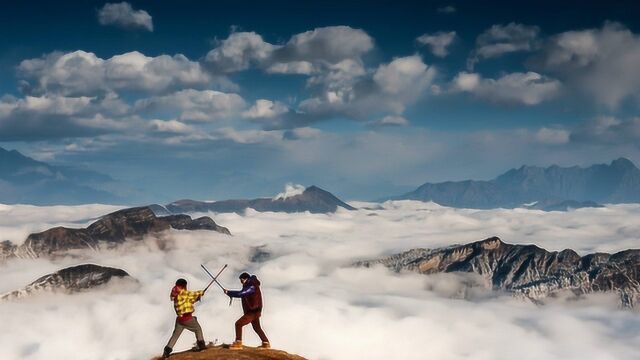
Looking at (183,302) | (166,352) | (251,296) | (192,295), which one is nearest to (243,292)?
(251,296)

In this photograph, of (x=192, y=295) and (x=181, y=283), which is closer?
(x=181, y=283)

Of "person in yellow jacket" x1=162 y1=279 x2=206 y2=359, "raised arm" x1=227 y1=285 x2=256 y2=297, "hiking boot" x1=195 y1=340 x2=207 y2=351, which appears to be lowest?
"hiking boot" x1=195 y1=340 x2=207 y2=351

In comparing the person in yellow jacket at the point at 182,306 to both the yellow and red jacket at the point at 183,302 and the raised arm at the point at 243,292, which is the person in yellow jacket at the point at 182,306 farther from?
the raised arm at the point at 243,292

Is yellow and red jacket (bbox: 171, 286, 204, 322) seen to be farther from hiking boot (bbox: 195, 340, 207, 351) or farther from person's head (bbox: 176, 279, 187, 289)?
hiking boot (bbox: 195, 340, 207, 351)

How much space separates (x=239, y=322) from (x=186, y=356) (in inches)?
149

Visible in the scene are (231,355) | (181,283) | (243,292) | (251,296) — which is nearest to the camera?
(181,283)

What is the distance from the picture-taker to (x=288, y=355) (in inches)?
1526

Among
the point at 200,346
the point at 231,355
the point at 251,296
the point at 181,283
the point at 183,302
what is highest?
the point at 181,283

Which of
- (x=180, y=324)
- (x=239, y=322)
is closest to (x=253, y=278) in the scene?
(x=239, y=322)

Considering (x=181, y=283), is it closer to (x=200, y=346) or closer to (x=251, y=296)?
(x=251, y=296)

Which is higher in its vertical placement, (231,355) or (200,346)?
(200,346)

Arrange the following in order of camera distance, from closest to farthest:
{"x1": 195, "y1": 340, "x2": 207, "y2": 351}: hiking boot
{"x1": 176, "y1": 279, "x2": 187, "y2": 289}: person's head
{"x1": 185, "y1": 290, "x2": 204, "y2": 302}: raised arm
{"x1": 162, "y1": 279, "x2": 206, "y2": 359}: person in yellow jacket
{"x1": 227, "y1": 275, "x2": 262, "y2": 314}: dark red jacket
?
{"x1": 176, "y1": 279, "x2": 187, "y2": 289}: person's head
{"x1": 162, "y1": 279, "x2": 206, "y2": 359}: person in yellow jacket
{"x1": 185, "y1": 290, "x2": 204, "y2": 302}: raised arm
{"x1": 227, "y1": 275, "x2": 262, "y2": 314}: dark red jacket
{"x1": 195, "y1": 340, "x2": 207, "y2": 351}: hiking boot

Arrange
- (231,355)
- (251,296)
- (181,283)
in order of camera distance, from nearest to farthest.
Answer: (181,283)
(231,355)
(251,296)

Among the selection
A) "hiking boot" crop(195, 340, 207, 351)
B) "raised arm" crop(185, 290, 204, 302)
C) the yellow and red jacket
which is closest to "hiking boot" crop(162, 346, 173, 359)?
the yellow and red jacket
